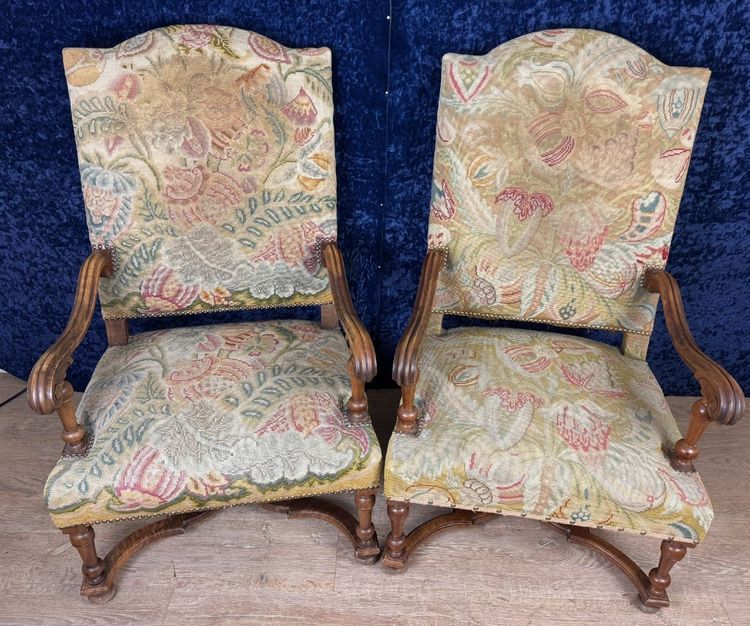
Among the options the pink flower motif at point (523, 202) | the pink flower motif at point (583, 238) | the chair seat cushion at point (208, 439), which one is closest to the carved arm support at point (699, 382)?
the pink flower motif at point (583, 238)

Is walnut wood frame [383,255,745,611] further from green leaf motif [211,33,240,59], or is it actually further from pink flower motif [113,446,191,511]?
green leaf motif [211,33,240,59]

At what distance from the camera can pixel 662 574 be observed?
1396mm

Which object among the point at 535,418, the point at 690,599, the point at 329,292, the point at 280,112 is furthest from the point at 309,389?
the point at 690,599

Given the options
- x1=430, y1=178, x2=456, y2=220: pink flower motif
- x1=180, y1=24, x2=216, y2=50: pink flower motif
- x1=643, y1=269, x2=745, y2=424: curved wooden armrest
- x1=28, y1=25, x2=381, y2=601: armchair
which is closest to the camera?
x1=643, y1=269, x2=745, y2=424: curved wooden armrest

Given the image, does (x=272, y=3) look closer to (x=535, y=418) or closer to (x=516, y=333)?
(x=516, y=333)

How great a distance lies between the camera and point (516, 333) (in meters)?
1.57

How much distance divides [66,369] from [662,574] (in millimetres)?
1396

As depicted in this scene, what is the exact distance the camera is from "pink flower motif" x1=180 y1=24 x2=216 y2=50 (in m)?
1.33

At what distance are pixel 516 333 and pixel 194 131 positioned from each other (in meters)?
0.93

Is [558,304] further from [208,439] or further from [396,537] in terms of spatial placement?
[208,439]

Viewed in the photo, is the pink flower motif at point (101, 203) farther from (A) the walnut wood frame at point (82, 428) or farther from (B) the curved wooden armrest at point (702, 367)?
(B) the curved wooden armrest at point (702, 367)

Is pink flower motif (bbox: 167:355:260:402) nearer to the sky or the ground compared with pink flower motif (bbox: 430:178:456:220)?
nearer to the ground

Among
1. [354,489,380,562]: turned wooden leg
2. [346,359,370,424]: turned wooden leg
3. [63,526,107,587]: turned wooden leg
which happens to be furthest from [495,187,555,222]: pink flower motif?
[63,526,107,587]: turned wooden leg

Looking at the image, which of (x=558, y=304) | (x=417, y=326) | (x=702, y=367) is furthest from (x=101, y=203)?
(x=702, y=367)
